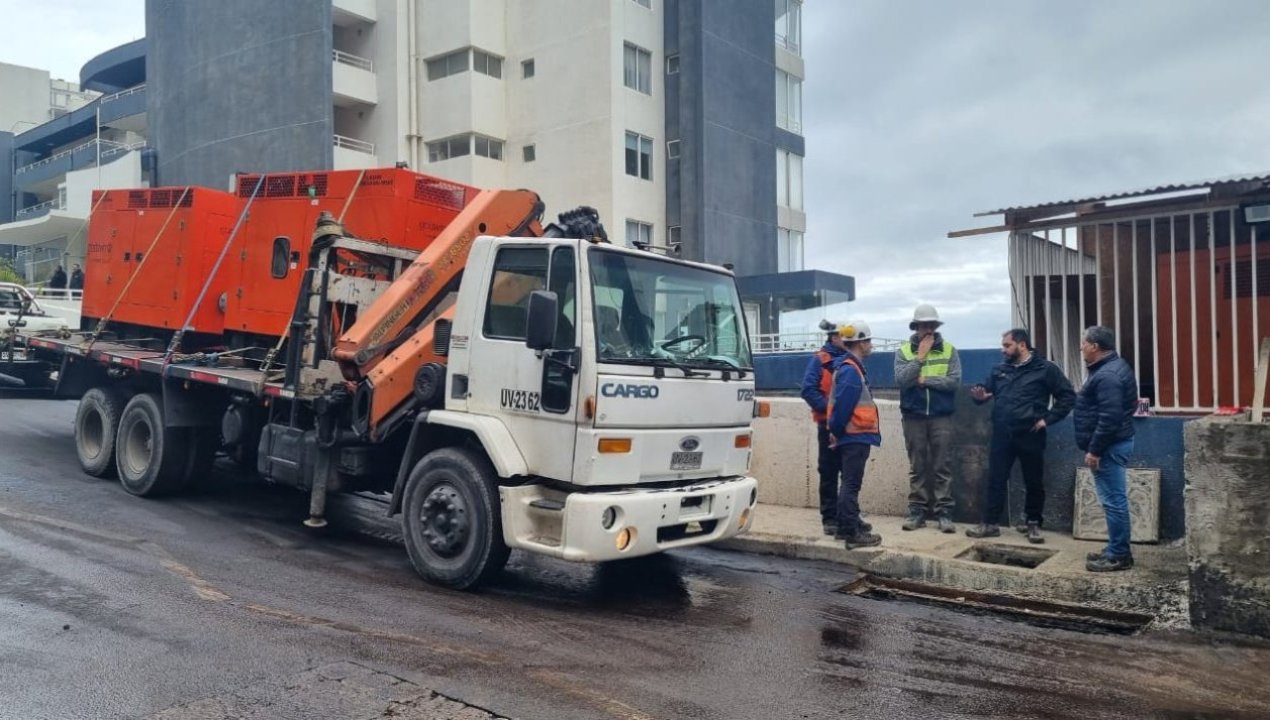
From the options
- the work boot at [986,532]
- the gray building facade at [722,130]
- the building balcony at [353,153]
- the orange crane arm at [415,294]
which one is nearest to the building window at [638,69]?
the gray building facade at [722,130]

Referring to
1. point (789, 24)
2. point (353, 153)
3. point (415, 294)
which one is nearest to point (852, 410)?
point (415, 294)

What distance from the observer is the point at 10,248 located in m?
45.7

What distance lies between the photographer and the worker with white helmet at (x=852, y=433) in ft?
25.7

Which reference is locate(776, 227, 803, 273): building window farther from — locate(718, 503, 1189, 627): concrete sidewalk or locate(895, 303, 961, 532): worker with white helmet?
locate(718, 503, 1189, 627): concrete sidewalk

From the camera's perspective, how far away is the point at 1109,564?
6.89m

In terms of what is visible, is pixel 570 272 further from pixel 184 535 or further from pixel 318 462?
pixel 184 535

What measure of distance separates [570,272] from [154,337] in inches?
254

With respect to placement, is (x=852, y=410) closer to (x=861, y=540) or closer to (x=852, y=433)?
(x=852, y=433)

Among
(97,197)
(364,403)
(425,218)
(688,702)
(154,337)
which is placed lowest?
(688,702)

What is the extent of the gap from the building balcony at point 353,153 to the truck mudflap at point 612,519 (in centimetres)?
2529

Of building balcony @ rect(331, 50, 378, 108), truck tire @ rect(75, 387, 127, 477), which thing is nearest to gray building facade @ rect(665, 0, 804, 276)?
building balcony @ rect(331, 50, 378, 108)

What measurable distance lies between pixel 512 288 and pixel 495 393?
2.39 ft

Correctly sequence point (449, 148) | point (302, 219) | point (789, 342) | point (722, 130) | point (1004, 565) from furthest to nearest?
point (722, 130), point (449, 148), point (789, 342), point (302, 219), point (1004, 565)

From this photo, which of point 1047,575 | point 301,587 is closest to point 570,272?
point 301,587
